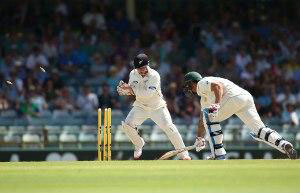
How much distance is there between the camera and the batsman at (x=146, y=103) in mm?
15125

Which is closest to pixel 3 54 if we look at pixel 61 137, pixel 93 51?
pixel 93 51

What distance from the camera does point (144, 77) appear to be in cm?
1516

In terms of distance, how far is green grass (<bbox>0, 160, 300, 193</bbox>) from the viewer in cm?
953

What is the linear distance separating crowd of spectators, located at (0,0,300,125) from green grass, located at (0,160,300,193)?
8044 millimetres

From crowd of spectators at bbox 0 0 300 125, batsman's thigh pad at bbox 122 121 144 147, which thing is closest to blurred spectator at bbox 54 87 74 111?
crowd of spectators at bbox 0 0 300 125

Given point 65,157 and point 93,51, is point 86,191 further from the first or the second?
point 93,51

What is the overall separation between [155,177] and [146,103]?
15.2 ft

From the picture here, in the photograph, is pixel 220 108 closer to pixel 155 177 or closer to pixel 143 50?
pixel 155 177

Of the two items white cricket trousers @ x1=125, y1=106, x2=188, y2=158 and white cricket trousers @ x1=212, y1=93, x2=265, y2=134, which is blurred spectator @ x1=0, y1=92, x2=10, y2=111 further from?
white cricket trousers @ x1=212, y1=93, x2=265, y2=134

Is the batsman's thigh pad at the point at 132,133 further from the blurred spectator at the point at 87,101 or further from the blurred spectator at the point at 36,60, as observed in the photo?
the blurred spectator at the point at 36,60

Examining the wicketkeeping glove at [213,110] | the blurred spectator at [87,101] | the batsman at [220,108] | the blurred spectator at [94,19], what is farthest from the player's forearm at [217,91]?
the blurred spectator at [94,19]

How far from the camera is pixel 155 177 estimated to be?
10719 mm

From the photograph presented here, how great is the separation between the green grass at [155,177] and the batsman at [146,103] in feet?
7.58

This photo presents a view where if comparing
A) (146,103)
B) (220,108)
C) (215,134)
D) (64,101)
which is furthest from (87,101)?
(215,134)
